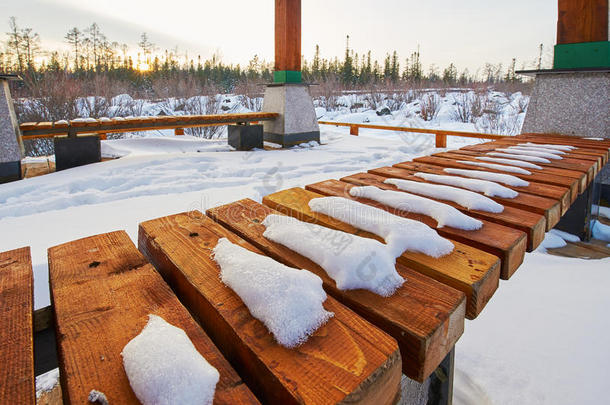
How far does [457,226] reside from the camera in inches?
44.6

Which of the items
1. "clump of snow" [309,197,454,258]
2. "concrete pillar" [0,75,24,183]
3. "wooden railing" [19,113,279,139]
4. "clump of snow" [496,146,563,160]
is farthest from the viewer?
"wooden railing" [19,113,279,139]

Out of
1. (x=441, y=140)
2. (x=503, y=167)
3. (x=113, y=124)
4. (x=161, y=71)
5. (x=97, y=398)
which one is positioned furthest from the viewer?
(x=161, y=71)

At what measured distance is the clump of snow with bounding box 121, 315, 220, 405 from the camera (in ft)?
1.66

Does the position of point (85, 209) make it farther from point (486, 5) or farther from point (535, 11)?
point (486, 5)

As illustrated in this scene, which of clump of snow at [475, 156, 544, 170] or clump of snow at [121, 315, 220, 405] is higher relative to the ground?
clump of snow at [475, 156, 544, 170]

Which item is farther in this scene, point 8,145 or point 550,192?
point 8,145

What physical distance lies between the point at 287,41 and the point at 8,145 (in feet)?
15.4

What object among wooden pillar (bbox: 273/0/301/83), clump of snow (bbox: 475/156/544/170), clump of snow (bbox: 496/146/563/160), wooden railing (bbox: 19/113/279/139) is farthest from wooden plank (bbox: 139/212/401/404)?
wooden pillar (bbox: 273/0/301/83)

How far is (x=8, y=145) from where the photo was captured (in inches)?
161

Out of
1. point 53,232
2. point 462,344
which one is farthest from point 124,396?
point 53,232

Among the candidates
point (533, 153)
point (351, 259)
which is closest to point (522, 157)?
point (533, 153)

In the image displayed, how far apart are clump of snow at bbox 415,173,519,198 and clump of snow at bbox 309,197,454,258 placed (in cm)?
60

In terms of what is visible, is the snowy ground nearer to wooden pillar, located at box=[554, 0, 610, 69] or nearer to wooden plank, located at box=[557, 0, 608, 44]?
wooden pillar, located at box=[554, 0, 610, 69]

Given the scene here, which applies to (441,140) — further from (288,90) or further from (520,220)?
(520,220)
